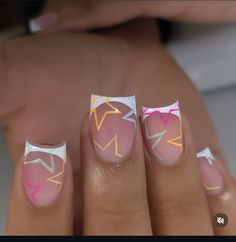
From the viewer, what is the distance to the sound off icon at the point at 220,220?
1.21ft

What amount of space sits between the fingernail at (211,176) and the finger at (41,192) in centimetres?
13

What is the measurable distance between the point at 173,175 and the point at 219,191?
0.07 m

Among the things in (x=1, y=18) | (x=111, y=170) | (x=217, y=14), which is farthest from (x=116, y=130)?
(x=1, y=18)

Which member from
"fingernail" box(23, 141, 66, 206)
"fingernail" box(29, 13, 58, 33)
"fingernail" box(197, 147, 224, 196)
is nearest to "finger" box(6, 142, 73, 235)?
"fingernail" box(23, 141, 66, 206)

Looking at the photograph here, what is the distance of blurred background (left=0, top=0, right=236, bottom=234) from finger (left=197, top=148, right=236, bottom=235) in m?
0.04

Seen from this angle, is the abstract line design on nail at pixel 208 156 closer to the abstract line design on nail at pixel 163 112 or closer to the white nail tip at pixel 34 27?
Answer: the abstract line design on nail at pixel 163 112

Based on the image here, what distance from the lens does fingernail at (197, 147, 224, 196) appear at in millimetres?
379

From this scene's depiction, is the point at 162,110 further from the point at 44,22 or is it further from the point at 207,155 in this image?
the point at 44,22

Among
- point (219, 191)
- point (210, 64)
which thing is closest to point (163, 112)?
point (219, 191)

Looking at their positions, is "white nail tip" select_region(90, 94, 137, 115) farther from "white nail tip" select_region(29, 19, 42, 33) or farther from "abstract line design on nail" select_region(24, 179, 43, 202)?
"white nail tip" select_region(29, 19, 42, 33)

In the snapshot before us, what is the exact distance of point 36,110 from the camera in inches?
16.5

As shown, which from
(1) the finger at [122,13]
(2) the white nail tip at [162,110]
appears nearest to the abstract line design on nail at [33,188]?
(2) the white nail tip at [162,110]

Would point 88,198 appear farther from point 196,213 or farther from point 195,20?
point 195,20

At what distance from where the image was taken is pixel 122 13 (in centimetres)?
53
